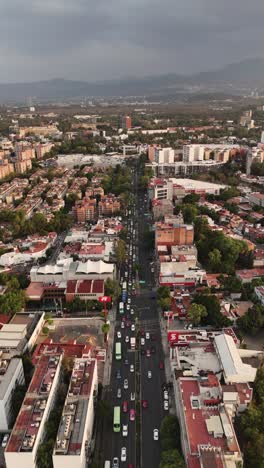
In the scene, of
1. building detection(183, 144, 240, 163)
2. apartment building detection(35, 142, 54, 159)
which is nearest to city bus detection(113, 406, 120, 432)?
building detection(183, 144, 240, 163)

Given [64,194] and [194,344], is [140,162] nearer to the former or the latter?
[64,194]

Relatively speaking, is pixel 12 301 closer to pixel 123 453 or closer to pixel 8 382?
pixel 8 382

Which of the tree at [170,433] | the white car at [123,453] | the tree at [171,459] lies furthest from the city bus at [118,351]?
the tree at [171,459]

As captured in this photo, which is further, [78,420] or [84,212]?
[84,212]

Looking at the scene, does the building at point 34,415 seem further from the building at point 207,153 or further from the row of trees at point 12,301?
the building at point 207,153

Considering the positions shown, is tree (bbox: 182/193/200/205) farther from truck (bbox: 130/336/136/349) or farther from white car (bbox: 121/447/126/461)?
white car (bbox: 121/447/126/461)

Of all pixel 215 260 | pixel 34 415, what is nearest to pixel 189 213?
pixel 215 260
